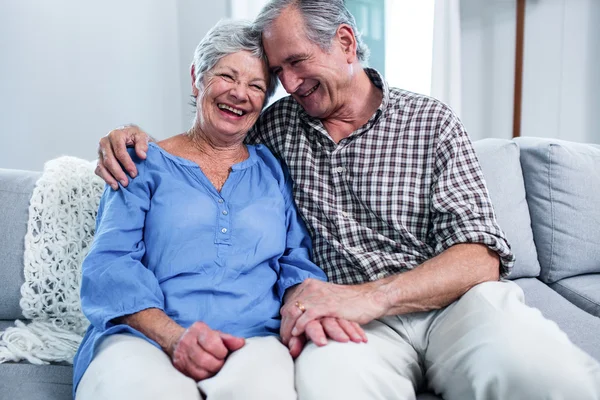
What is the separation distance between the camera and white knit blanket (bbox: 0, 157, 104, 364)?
149 centimetres

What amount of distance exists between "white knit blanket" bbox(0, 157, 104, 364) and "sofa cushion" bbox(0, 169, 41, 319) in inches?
0.9

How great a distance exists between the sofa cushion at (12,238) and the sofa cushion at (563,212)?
148cm

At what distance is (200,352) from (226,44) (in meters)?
0.73

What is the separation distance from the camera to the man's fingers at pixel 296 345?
3.83 feet

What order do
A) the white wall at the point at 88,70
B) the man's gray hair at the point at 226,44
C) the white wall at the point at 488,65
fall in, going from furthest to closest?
1. the white wall at the point at 488,65
2. the white wall at the point at 88,70
3. the man's gray hair at the point at 226,44

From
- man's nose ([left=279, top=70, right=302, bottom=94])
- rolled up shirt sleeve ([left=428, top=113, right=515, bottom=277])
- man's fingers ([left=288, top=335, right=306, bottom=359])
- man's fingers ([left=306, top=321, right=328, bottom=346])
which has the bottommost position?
man's fingers ([left=288, top=335, right=306, bottom=359])

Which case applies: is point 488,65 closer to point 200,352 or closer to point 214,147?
point 214,147

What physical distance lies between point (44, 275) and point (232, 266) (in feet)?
1.79

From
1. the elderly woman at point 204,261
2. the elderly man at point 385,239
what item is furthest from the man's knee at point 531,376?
the elderly woman at point 204,261

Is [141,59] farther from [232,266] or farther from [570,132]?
[570,132]

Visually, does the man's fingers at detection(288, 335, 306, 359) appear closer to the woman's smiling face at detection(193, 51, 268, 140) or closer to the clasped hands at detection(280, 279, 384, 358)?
the clasped hands at detection(280, 279, 384, 358)

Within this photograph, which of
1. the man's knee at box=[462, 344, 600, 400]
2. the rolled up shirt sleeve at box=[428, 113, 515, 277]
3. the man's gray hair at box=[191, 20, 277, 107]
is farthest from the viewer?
the man's gray hair at box=[191, 20, 277, 107]

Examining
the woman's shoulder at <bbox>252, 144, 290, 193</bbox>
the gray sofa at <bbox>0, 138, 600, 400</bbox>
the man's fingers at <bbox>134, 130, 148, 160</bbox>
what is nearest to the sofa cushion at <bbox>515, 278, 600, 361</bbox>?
the gray sofa at <bbox>0, 138, 600, 400</bbox>

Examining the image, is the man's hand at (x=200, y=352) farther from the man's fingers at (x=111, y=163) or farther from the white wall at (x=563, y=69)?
the white wall at (x=563, y=69)
